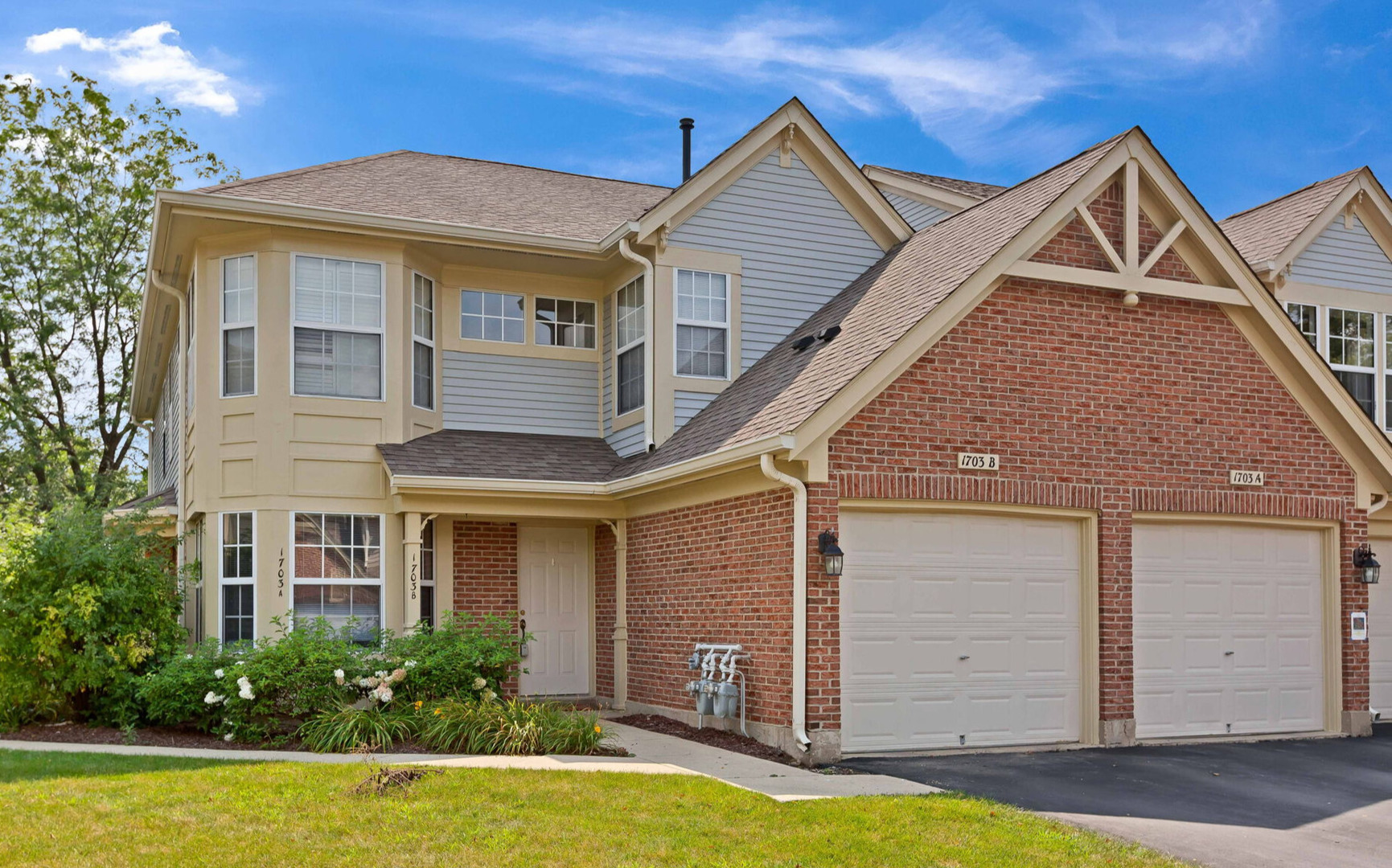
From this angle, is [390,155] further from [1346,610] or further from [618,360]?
[1346,610]

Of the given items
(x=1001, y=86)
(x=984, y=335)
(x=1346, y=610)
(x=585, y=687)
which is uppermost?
(x=1001, y=86)

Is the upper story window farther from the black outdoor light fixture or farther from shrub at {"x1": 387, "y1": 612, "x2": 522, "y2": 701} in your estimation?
the black outdoor light fixture

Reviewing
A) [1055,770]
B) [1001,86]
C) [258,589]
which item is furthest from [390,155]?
[1055,770]

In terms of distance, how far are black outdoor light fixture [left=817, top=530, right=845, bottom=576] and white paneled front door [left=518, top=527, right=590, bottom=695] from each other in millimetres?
5605

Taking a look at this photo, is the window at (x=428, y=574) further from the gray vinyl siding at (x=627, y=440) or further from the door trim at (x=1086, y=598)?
the door trim at (x=1086, y=598)

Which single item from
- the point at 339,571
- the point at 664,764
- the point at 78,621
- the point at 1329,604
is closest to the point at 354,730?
the point at 664,764

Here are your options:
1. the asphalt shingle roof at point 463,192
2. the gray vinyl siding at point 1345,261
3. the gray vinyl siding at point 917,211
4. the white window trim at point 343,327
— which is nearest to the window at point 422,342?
the white window trim at point 343,327

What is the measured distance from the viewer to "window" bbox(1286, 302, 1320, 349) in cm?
1697

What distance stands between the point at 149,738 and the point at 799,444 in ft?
21.9

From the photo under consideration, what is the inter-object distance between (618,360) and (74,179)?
1793cm

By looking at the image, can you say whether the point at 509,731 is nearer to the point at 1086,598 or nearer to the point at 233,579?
the point at 233,579

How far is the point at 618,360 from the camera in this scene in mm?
16250

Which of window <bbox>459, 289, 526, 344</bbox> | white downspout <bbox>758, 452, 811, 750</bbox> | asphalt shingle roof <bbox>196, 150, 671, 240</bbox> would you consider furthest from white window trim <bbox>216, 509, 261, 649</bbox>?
white downspout <bbox>758, 452, 811, 750</bbox>

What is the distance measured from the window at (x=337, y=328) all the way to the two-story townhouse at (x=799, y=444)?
40 millimetres
